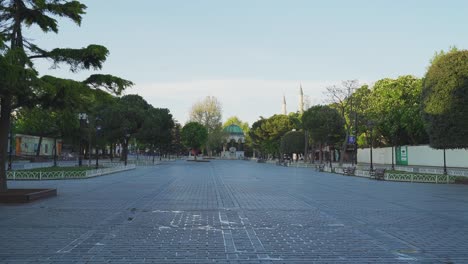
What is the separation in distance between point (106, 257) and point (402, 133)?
5923 centimetres

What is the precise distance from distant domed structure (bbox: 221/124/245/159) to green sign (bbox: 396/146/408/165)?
6961 centimetres

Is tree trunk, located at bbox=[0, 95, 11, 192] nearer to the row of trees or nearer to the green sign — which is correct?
the row of trees

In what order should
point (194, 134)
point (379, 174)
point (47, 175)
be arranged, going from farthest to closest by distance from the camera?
point (194, 134) < point (379, 174) < point (47, 175)

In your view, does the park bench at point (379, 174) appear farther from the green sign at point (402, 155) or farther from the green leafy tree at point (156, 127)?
the green leafy tree at point (156, 127)

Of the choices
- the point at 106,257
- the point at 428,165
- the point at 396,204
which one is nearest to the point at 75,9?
the point at 106,257

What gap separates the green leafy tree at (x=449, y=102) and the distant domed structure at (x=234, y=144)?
9960 centimetres

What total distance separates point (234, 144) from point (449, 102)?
109947 mm

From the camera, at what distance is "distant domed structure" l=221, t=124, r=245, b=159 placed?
5162 inches

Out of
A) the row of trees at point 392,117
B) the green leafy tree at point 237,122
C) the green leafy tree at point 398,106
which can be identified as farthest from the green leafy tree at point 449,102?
the green leafy tree at point 237,122

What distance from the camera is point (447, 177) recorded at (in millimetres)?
27781

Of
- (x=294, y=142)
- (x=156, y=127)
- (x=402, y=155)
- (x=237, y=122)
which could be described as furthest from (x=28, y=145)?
(x=237, y=122)

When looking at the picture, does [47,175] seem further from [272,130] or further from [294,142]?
[272,130]

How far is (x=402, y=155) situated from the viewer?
197 feet

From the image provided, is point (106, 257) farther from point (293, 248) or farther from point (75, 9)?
point (75, 9)
